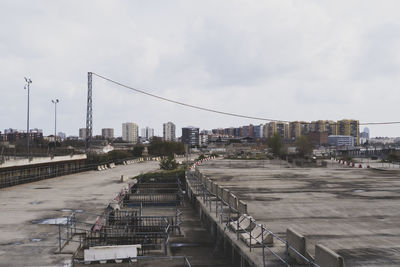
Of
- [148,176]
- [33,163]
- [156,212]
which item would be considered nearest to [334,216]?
[156,212]

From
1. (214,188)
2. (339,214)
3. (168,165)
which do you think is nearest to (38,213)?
(214,188)

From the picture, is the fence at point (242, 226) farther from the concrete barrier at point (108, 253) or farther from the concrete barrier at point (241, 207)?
the concrete barrier at point (108, 253)

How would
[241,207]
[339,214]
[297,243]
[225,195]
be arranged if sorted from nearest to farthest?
[297,243] < [241,207] < [339,214] < [225,195]

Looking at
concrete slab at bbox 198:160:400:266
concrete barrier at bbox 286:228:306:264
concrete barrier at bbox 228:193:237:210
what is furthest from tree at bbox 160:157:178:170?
concrete barrier at bbox 286:228:306:264

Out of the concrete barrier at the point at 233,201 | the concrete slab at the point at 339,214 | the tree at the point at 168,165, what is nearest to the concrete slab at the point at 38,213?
the concrete barrier at the point at 233,201

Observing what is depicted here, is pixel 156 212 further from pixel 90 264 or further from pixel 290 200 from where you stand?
pixel 90 264

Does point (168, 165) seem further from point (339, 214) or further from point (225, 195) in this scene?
point (339, 214)
